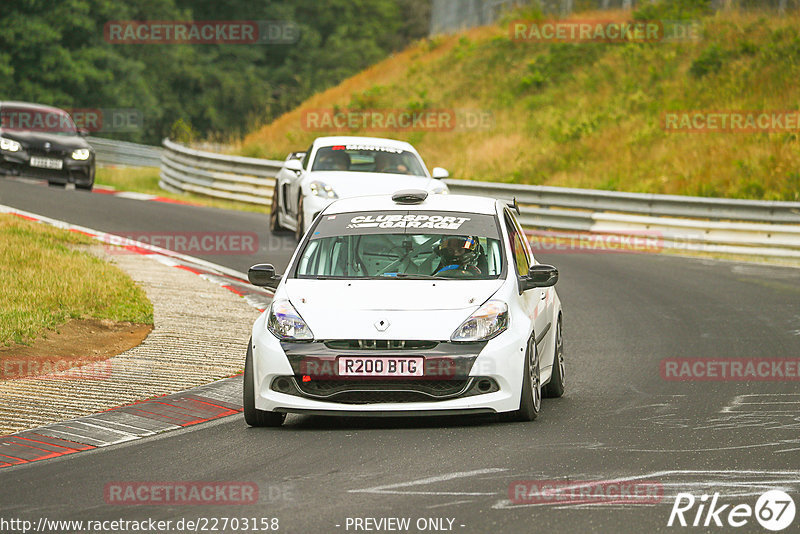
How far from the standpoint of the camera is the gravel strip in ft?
29.0

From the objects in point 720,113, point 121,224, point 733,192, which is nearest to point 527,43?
point 720,113

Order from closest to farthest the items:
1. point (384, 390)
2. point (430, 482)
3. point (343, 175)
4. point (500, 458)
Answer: point (430, 482) → point (500, 458) → point (384, 390) → point (343, 175)

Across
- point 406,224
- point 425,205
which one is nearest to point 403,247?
point 406,224

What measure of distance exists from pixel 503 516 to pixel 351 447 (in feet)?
6.11

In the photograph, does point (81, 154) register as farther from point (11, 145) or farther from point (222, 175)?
point (222, 175)

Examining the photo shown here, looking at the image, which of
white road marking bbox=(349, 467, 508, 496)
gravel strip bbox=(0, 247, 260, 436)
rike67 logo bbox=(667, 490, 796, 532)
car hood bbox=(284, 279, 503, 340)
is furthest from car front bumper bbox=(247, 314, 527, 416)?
rike67 logo bbox=(667, 490, 796, 532)

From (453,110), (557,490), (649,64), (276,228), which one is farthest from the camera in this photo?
(453,110)

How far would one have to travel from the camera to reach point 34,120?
87.3 feet

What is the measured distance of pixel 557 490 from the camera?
253 inches

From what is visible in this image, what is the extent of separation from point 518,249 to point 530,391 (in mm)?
1599

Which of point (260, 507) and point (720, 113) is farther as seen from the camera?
point (720, 113)

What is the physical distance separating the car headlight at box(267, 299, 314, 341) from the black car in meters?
18.6

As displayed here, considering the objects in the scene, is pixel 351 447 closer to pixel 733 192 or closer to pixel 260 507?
pixel 260 507

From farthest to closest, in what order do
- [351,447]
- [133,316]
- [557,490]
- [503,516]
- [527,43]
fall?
[527,43], [133,316], [351,447], [557,490], [503,516]
